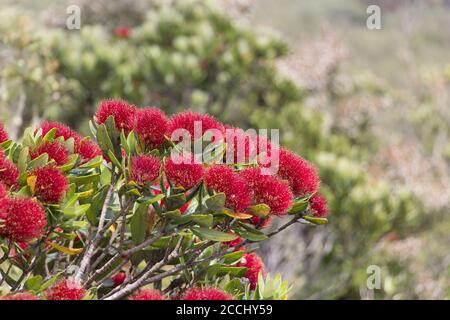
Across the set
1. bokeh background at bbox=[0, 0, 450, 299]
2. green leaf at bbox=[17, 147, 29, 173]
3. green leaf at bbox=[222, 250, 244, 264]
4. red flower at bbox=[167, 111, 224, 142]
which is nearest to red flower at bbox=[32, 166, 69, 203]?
→ green leaf at bbox=[17, 147, 29, 173]

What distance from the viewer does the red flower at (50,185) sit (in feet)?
7.29

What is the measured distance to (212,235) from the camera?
2.33 meters

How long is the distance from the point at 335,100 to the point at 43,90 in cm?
836

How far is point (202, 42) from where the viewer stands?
392 inches

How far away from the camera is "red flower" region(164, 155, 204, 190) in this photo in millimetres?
2248

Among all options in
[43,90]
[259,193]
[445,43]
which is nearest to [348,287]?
[43,90]

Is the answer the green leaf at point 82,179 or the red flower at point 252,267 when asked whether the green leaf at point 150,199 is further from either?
the red flower at point 252,267

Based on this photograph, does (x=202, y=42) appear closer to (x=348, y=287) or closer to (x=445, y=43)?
(x=348, y=287)

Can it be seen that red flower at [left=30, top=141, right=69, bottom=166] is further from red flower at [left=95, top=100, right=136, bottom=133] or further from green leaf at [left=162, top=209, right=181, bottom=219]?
green leaf at [left=162, top=209, right=181, bottom=219]

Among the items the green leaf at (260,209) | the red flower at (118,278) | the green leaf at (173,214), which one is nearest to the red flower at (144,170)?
A: the green leaf at (173,214)

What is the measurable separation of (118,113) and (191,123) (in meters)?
0.28

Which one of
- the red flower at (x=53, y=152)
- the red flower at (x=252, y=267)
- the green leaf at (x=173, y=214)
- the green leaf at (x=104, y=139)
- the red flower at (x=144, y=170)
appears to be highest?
the green leaf at (x=104, y=139)
